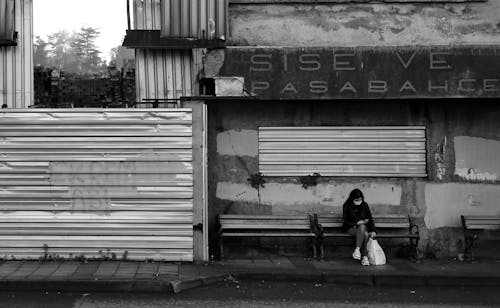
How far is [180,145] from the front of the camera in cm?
943

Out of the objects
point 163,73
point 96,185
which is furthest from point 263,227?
point 163,73

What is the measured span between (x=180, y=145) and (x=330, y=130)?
275 cm

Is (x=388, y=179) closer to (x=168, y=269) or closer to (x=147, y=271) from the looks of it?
(x=168, y=269)

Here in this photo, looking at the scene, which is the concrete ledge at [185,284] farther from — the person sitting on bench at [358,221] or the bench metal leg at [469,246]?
the bench metal leg at [469,246]

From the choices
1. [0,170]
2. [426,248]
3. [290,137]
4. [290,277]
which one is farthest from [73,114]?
[426,248]

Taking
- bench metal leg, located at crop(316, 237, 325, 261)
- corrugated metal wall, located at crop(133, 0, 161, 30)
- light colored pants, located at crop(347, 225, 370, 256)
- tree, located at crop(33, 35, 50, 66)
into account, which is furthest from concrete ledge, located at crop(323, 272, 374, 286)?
tree, located at crop(33, 35, 50, 66)

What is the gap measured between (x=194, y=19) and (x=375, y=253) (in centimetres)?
503

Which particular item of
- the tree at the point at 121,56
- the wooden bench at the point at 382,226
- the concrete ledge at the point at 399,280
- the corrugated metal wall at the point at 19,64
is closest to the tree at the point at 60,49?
the tree at the point at 121,56

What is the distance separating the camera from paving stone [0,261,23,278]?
324 inches

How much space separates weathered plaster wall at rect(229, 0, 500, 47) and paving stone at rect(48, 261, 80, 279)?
183 inches

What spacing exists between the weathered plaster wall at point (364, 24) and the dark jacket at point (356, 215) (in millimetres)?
2868

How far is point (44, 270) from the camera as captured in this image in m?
8.48

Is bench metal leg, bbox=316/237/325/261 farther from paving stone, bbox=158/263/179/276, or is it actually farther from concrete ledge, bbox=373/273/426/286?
paving stone, bbox=158/263/179/276

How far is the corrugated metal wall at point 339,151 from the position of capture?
10250 millimetres
